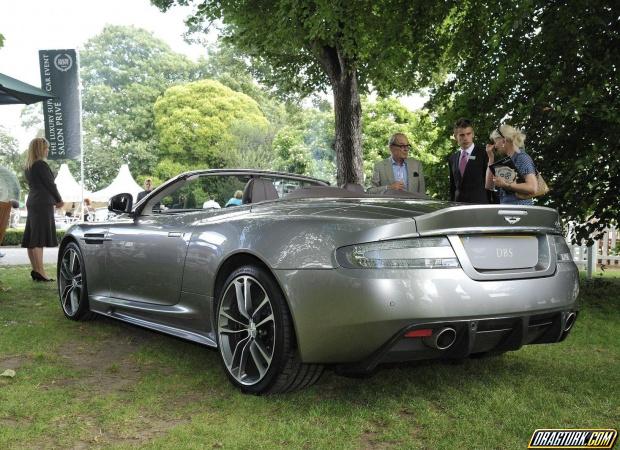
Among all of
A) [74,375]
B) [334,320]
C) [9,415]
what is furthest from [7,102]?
[334,320]

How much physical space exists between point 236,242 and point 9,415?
149 cm

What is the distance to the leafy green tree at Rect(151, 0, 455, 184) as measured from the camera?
10.4 metres

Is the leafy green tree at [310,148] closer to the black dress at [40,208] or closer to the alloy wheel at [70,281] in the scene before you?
the black dress at [40,208]

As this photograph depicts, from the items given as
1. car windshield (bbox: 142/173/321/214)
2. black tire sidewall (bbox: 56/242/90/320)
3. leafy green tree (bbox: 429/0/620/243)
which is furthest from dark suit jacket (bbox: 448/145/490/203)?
black tire sidewall (bbox: 56/242/90/320)

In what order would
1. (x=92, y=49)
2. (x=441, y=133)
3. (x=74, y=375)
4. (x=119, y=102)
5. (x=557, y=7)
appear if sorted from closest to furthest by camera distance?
(x=74, y=375) → (x=557, y=7) → (x=441, y=133) → (x=119, y=102) → (x=92, y=49)

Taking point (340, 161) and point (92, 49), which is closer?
point (340, 161)

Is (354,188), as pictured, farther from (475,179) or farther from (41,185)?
(41,185)

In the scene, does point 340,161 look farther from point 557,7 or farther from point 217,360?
point 217,360

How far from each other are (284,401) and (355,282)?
0.88 m

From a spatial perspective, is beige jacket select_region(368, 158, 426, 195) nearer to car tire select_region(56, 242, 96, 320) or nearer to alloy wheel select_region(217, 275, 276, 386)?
car tire select_region(56, 242, 96, 320)

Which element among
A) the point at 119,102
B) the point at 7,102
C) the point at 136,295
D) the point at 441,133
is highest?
the point at 119,102

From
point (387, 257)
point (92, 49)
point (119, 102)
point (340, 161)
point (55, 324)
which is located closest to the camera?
point (387, 257)

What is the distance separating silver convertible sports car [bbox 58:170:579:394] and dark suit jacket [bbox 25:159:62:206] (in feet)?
17.1

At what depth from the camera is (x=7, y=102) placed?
395 inches
